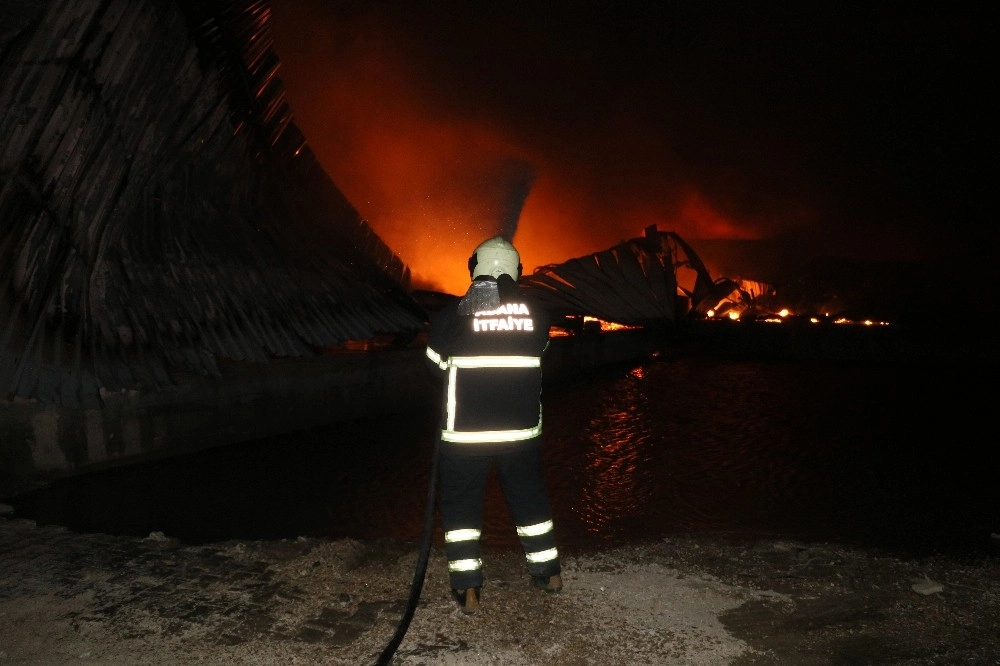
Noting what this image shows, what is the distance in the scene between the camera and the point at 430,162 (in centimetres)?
2466

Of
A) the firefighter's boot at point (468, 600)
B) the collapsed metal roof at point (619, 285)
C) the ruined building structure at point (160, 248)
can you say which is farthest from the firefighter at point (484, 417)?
the collapsed metal roof at point (619, 285)

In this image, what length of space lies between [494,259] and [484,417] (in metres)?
0.79

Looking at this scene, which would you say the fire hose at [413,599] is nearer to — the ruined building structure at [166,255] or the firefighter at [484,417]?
the firefighter at [484,417]

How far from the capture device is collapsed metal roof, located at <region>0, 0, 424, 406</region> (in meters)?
5.45

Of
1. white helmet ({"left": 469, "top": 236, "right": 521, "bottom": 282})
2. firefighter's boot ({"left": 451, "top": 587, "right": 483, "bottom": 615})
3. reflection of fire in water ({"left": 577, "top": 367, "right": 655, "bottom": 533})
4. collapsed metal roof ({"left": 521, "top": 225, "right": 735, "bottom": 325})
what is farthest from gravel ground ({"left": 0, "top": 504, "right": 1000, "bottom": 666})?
collapsed metal roof ({"left": 521, "top": 225, "right": 735, "bottom": 325})

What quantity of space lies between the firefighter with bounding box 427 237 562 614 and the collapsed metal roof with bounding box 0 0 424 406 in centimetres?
342

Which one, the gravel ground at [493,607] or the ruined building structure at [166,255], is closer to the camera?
the gravel ground at [493,607]

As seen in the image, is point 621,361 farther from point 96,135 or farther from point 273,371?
point 96,135

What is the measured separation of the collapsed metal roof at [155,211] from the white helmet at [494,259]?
3.51 metres

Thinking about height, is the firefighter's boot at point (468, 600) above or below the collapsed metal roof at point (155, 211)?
below

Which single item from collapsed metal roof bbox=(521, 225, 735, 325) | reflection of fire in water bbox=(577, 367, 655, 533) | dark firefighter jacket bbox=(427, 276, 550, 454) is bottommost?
reflection of fire in water bbox=(577, 367, 655, 533)

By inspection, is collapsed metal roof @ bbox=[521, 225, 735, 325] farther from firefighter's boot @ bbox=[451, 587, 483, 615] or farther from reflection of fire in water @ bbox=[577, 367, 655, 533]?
firefighter's boot @ bbox=[451, 587, 483, 615]

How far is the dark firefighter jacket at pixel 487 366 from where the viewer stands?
3680mm

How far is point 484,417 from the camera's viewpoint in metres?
3.68
